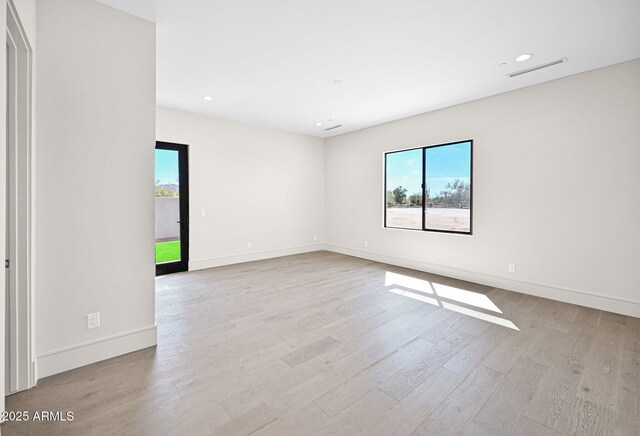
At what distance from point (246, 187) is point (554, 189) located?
5092mm

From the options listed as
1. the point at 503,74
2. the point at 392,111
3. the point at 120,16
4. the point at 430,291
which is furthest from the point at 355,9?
the point at 430,291

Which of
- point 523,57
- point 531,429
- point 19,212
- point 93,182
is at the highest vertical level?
point 523,57

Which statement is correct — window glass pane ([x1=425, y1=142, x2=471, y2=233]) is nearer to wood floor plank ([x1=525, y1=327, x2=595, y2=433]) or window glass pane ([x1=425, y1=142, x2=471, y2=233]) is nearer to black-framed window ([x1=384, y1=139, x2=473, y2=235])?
black-framed window ([x1=384, y1=139, x2=473, y2=235])

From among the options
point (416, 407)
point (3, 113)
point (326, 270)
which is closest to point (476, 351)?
point (416, 407)

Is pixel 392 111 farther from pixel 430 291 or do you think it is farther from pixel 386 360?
pixel 386 360

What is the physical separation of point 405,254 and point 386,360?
11.1ft

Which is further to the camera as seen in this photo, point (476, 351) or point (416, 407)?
point (476, 351)

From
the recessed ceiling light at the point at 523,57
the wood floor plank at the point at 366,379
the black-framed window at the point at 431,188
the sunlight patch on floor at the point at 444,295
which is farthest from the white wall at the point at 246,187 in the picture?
the recessed ceiling light at the point at 523,57

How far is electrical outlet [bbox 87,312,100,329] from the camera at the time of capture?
86.7 inches

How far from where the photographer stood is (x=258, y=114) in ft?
16.9

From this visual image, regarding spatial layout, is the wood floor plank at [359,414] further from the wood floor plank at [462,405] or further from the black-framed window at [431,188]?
the black-framed window at [431,188]

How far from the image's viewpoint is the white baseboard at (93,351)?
205cm

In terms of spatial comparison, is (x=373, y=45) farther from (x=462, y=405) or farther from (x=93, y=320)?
(x=93, y=320)

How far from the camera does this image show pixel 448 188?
4.86 meters
